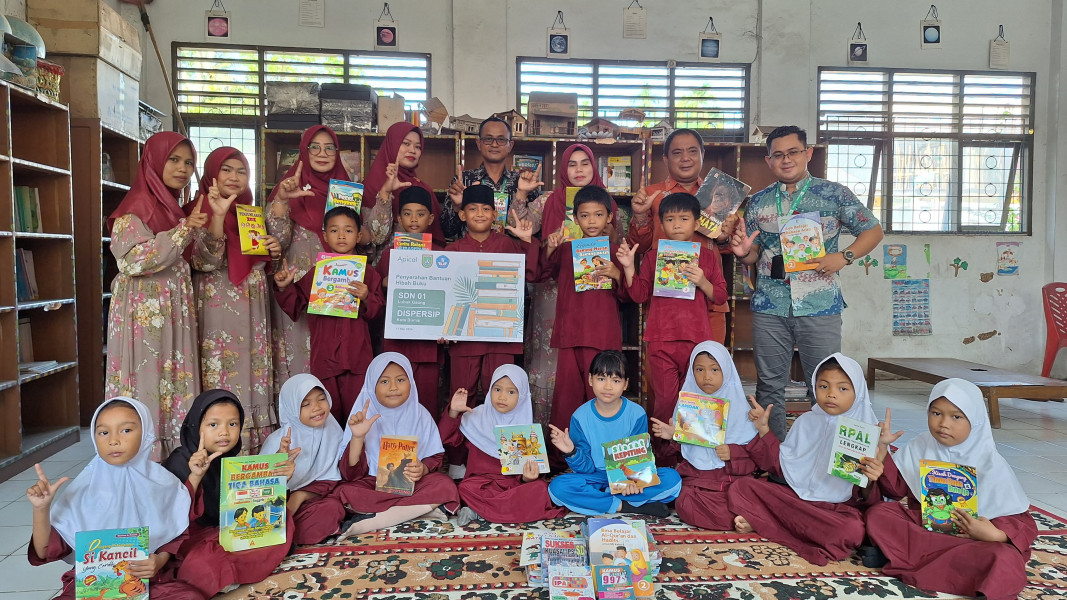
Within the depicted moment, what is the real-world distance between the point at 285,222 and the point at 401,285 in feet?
2.67

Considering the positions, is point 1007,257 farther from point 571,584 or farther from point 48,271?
point 48,271

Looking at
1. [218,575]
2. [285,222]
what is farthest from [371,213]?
[218,575]

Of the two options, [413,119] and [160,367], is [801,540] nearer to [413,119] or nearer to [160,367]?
[160,367]

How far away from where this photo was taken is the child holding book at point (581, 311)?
12.0 feet

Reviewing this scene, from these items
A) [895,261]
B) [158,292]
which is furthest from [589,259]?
[895,261]

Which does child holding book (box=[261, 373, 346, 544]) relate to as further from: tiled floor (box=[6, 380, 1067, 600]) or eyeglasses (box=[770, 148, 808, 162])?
eyeglasses (box=[770, 148, 808, 162])

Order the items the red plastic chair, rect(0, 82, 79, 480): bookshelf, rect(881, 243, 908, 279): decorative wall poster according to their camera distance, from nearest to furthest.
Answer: rect(0, 82, 79, 480): bookshelf
the red plastic chair
rect(881, 243, 908, 279): decorative wall poster

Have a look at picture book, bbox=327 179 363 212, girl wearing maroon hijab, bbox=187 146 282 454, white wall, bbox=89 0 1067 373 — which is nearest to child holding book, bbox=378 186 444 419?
picture book, bbox=327 179 363 212

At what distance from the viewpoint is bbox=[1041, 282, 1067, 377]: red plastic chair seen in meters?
7.09

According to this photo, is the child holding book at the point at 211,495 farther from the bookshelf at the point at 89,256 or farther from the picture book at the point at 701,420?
the bookshelf at the point at 89,256

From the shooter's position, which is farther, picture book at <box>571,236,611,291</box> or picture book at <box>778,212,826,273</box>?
picture book at <box>571,236,611,291</box>

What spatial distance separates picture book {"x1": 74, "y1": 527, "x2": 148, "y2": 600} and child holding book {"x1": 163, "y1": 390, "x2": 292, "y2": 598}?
187mm

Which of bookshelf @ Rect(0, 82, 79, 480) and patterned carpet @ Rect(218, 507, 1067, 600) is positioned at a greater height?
bookshelf @ Rect(0, 82, 79, 480)

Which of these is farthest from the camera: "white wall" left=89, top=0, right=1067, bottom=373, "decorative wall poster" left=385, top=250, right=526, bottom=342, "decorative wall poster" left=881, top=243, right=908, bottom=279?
"decorative wall poster" left=881, top=243, right=908, bottom=279
